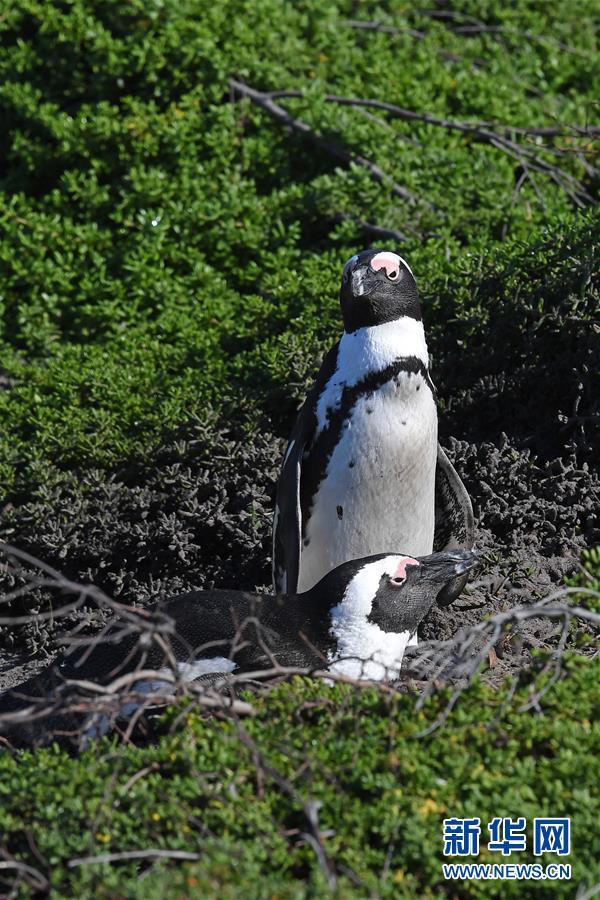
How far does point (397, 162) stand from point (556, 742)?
524 cm

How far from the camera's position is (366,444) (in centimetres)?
496

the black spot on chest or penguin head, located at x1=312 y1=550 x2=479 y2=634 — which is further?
the black spot on chest

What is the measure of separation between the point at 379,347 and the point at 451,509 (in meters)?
0.94

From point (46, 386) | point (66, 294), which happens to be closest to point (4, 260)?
point (66, 294)

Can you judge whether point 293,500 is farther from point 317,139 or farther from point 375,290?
point 317,139

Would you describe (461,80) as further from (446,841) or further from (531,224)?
(446,841)

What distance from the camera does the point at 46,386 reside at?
688 cm

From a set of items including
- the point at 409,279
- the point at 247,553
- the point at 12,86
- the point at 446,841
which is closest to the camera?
the point at 446,841

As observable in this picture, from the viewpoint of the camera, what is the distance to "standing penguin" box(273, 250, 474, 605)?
4.95 metres

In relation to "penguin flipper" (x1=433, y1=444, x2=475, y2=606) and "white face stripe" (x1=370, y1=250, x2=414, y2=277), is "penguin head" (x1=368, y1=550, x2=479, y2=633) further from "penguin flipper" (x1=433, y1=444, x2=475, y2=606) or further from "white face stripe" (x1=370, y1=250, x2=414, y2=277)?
"white face stripe" (x1=370, y1=250, x2=414, y2=277)

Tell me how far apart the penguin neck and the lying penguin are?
0.84 m

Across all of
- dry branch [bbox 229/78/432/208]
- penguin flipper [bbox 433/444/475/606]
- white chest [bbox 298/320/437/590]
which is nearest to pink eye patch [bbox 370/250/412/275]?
white chest [bbox 298/320/437/590]

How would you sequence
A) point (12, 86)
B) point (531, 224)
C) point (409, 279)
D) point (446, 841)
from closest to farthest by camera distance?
1. point (446, 841)
2. point (409, 279)
3. point (531, 224)
4. point (12, 86)

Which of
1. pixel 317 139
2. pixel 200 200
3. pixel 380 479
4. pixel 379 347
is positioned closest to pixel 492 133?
pixel 317 139
